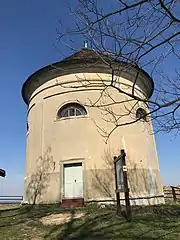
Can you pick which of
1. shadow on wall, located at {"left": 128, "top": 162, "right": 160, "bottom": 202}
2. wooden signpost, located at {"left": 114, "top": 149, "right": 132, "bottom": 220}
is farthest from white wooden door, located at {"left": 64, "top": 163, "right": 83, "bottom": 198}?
wooden signpost, located at {"left": 114, "top": 149, "right": 132, "bottom": 220}

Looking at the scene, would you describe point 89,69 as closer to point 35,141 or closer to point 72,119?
point 72,119

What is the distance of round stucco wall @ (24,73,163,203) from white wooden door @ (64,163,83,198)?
28cm

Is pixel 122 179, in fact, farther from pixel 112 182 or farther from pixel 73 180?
pixel 73 180

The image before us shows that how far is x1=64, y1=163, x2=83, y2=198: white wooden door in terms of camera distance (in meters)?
13.4

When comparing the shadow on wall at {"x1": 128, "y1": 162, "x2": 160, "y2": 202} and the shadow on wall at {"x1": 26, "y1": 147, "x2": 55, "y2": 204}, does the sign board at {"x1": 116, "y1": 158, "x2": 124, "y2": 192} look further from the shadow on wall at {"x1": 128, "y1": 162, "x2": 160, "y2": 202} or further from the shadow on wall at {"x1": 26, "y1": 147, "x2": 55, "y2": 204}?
the shadow on wall at {"x1": 26, "y1": 147, "x2": 55, "y2": 204}

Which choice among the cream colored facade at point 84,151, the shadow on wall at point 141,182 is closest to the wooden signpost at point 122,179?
the cream colored facade at point 84,151

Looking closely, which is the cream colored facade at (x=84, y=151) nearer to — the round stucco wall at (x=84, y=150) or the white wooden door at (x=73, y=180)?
the round stucco wall at (x=84, y=150)

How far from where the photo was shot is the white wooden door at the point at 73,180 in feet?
44.1

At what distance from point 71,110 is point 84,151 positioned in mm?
2621

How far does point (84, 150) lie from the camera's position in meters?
13.8

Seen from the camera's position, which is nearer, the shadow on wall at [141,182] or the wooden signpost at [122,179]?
the wooden signpost at [122,179]

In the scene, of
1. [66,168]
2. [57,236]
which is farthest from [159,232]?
[66,168]

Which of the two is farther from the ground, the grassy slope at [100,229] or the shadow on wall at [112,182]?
the shadow on wall at [112,182]

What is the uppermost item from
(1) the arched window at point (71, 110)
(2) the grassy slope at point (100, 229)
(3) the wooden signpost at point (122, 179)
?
(1) the arched window at point (71, 110)
